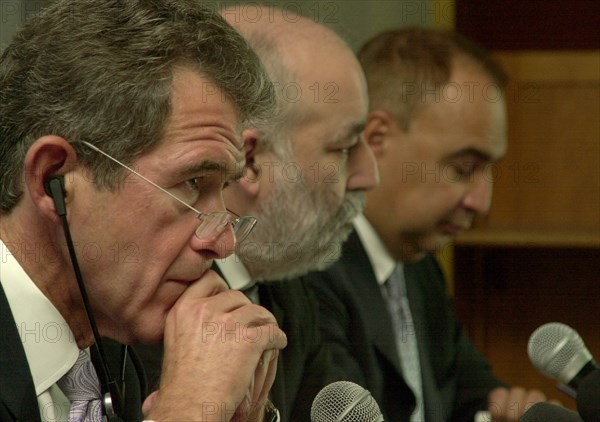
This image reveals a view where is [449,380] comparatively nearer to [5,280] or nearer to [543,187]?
[543,187]

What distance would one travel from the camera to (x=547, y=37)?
2090mm

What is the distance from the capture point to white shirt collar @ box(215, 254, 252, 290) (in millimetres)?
1358

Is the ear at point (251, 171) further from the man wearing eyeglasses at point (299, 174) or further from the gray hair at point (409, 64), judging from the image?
the gray hair at point (409, 64)

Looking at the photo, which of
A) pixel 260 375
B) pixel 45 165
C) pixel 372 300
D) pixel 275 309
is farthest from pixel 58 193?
pixel 372 300

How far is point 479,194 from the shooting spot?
75.1 inches

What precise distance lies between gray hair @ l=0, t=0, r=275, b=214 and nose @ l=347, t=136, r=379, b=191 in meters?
0.53

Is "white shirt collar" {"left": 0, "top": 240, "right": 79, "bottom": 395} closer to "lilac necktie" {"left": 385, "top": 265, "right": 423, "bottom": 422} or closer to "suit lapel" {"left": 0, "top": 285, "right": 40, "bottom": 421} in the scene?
"suit lapel" {"left": 0, "top": 285, "right": 40, "bottom": 421}

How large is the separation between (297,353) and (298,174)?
0.85ft

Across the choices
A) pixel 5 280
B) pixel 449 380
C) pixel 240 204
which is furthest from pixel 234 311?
pixel 449 380

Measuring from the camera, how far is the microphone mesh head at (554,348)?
1256 millimetres

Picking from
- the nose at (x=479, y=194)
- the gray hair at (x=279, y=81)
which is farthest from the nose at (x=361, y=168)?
the nose at (x=479, y=194)

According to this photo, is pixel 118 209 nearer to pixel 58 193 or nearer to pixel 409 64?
pixel 58 193

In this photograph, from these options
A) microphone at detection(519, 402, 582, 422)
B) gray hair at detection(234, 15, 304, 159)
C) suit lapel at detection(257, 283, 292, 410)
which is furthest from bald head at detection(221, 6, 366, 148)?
microphone at detection(519, 402, 582, 422)

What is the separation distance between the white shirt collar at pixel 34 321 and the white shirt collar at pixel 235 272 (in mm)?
344
